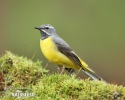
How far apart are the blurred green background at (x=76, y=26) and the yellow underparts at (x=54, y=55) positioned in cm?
894

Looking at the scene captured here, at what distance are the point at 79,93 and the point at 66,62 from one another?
270cm

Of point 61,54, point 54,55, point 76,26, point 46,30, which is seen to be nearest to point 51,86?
point 54,55

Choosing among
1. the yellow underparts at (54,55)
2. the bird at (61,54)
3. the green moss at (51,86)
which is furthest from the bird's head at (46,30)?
the green moss at (51,86)

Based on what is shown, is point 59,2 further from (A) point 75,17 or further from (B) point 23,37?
(B) point 23,37

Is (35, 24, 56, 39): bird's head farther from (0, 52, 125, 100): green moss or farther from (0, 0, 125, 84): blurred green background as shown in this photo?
(0, 0, 125, 84): blurred green background

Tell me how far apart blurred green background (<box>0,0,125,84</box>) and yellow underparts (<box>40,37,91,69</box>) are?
8.94 metres

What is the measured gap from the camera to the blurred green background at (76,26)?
79.5 feet

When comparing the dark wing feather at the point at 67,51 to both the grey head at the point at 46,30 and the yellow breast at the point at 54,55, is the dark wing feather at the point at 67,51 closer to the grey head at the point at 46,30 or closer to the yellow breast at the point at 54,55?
the yellow breast at the point at 54,55

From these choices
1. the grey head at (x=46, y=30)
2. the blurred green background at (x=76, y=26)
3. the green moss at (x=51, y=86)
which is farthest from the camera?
the blurred green background at (x=76, y=26)

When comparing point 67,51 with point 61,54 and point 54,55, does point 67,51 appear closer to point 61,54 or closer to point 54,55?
point 61,54

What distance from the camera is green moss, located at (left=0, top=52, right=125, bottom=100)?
416 inches

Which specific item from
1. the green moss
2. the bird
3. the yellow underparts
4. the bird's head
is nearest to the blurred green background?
the bird's head

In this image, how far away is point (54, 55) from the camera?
43.3 ft

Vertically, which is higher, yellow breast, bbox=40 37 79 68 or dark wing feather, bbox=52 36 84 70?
dark wing feather, bbox=52 36 84 70
